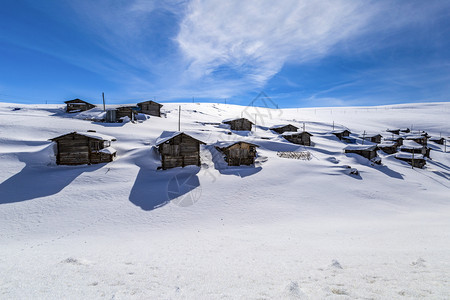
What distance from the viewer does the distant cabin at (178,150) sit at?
23.0 meters

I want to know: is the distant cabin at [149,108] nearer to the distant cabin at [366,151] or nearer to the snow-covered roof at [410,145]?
the distant cabin at [366,151]

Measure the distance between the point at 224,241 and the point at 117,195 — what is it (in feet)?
36.4

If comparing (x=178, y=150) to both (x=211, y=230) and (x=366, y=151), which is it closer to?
(x=211, y=230)

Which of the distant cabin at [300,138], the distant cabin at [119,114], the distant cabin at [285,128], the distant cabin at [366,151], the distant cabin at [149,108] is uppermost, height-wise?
the distant cabin at [149,108]

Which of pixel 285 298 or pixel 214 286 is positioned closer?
pixel 285 298

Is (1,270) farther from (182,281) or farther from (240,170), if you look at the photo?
(240,170)

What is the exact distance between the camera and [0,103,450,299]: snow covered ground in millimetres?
5250

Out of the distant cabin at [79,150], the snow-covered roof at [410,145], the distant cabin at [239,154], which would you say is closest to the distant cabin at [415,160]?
the snow-covered roof at [410,145]

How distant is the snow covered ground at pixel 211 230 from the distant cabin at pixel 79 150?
4.29 ft

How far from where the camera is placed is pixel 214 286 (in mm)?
5277

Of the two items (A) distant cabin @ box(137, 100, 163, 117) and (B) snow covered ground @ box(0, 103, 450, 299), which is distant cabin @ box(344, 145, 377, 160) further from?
(A) distant cabin @ box(137, 100, 163, 117)

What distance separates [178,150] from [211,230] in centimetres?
1377

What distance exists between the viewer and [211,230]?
11547 mm

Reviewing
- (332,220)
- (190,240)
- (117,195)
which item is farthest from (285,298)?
(117,195)
